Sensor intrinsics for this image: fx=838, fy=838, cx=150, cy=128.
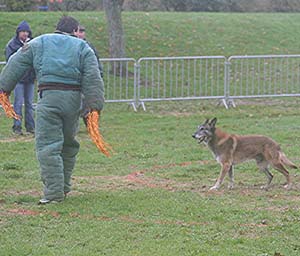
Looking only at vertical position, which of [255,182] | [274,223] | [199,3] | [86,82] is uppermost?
[86,82]

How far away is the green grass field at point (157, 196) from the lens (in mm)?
7145

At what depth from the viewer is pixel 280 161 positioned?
10180mm

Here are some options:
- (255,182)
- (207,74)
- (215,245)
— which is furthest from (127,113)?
(215,245)

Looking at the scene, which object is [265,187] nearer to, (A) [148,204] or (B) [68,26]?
(A) [148,204]

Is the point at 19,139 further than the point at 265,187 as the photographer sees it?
Yes

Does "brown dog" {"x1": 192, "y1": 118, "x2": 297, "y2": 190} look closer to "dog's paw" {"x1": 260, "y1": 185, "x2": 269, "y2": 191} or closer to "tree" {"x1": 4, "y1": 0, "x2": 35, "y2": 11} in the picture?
"dog's paw" {"x1": 260, "y1": 185, "x2": 269, "y2": 191}

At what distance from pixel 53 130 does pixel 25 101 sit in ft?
19.3

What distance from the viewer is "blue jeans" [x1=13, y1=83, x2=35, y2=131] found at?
14.4 meters

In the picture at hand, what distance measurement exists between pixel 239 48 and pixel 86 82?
17.3m

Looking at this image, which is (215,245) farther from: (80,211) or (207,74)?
(207,74)

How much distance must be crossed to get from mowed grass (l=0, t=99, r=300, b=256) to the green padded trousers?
26 cm

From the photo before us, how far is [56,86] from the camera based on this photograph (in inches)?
345

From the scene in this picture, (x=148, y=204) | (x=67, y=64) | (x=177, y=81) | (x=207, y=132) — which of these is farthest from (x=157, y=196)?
(x=177, y=81)

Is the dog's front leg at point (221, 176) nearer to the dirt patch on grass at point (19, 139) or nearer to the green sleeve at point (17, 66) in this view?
the green sleeve at point (17, 66)
